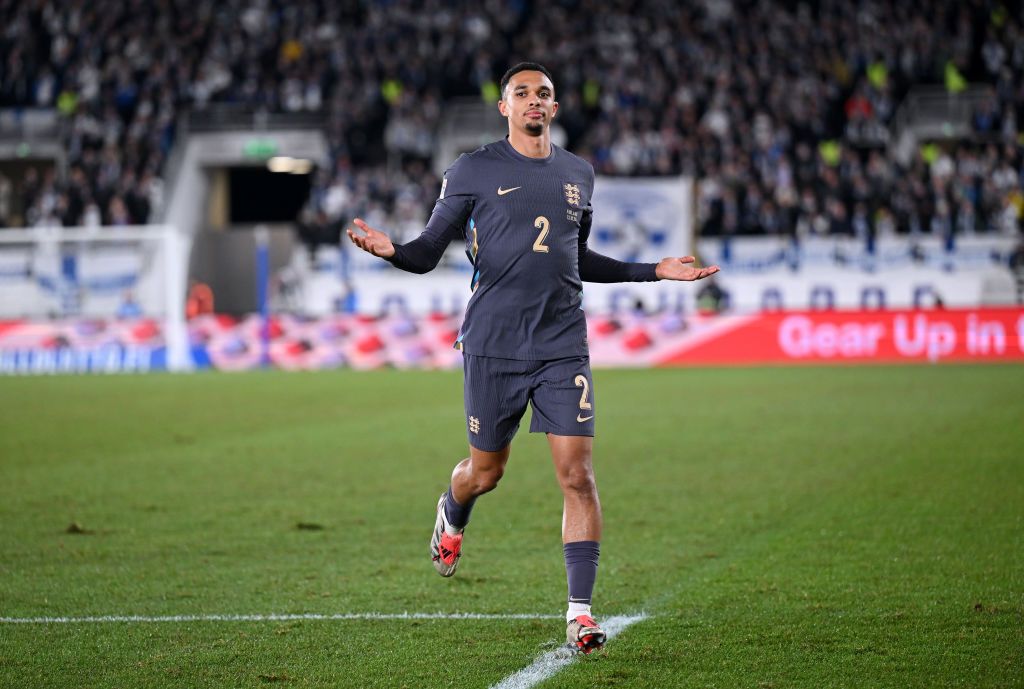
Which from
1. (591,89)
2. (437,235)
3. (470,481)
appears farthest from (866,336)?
(437,235)

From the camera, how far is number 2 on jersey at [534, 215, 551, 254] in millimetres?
5395

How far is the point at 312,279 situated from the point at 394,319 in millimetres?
6046

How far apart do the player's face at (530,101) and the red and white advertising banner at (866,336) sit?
17.9 meters

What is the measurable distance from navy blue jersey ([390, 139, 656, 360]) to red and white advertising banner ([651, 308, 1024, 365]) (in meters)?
17.8

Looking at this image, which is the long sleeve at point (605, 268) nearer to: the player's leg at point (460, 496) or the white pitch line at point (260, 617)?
the player's leg at point (460, 496)

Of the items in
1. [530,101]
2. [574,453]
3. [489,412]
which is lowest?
[574,453]

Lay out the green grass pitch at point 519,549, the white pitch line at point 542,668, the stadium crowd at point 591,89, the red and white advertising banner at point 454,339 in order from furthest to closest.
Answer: the stadium crowd at point 591,89 < the red and white advertising banner at point 454,339 < the green grass pitch at point 519,549 < the white pitch line at point 542,668

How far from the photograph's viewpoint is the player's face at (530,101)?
539cm

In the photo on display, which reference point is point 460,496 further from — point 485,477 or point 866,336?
point 866,336

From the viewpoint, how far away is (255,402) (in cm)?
1734

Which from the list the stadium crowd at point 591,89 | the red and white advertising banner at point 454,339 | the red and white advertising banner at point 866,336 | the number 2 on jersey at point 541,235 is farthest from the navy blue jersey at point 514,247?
the stadium crowd at point 591,89

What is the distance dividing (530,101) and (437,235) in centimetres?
63

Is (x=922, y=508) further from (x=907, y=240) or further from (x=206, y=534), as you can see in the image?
(x=907, y=240)

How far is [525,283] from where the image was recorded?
5.39 metres
